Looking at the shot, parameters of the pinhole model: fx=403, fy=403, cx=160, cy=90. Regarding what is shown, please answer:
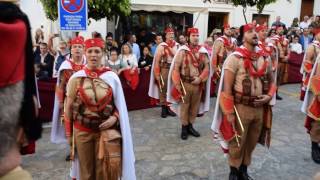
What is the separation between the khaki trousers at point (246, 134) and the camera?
5.01 m

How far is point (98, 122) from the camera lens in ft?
13.7

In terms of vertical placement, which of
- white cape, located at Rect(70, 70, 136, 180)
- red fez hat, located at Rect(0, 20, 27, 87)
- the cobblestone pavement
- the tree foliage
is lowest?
the cobblestone pavement

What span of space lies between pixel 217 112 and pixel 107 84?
165 cm

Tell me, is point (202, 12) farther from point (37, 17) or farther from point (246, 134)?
point (246, 134)

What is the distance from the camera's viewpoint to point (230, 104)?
4973mm

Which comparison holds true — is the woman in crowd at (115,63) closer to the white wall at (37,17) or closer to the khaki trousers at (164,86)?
the khaki trousers at (164,86)

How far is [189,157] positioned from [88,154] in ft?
7.47

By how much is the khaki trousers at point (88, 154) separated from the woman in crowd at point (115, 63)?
444 cm

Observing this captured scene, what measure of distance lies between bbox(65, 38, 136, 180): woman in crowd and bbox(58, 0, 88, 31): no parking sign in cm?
236

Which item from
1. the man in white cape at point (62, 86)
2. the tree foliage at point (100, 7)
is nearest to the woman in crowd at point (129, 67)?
the tree foliage at point (100, 7)

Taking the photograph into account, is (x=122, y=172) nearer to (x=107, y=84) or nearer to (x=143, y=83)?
(x=107, y=84)

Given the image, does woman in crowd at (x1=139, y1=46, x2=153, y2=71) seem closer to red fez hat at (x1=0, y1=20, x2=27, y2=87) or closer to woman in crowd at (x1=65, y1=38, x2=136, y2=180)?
woman in crowd at (x1=65, y1=38, x2=136, y2=180)

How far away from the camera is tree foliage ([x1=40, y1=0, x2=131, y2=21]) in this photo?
8459mm

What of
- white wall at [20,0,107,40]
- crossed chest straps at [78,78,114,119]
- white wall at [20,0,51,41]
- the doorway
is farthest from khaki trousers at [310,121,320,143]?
the doorway
